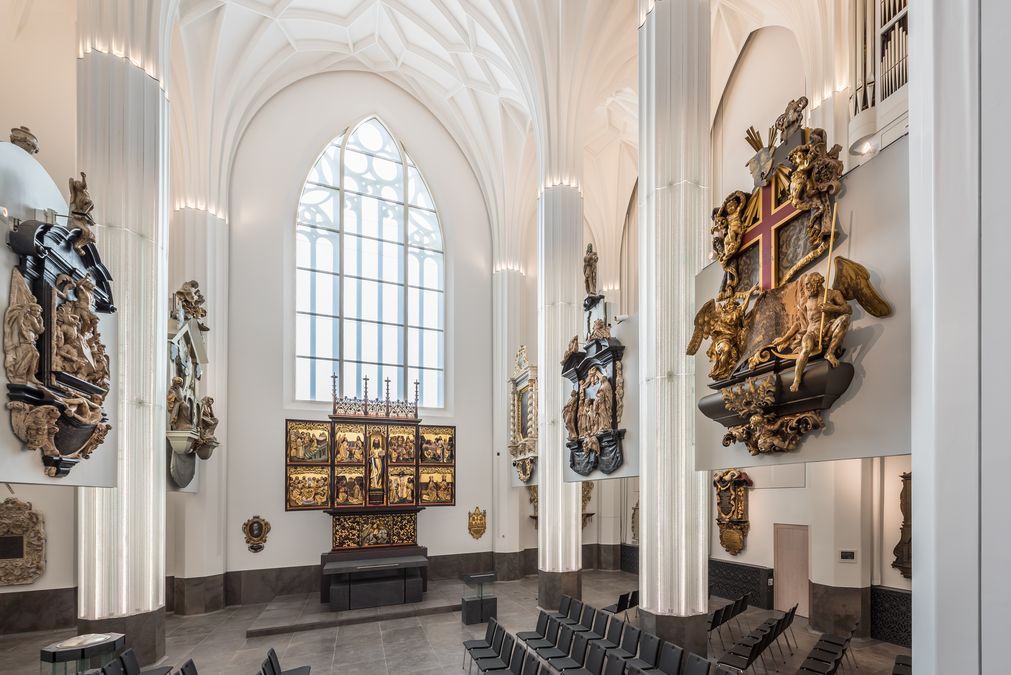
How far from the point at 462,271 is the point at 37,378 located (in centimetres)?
1419

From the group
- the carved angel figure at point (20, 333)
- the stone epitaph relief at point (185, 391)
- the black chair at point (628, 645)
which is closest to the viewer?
the carved angel figure at point (20, 333)

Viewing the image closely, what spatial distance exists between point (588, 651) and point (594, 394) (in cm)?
484

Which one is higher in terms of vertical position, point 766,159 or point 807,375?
point 766,159

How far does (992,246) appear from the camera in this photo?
2367 mm

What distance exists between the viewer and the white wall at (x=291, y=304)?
15500 mm

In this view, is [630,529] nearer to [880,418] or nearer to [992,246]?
[880,418]

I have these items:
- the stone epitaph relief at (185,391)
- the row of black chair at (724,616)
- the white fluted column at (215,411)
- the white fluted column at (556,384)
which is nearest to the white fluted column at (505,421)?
the white fluted column at (556,384)

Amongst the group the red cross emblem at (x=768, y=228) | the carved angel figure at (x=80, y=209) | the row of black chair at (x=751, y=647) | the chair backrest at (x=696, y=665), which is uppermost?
the carved angel figure at (x=80, y=209)

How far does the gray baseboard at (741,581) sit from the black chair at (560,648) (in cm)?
695

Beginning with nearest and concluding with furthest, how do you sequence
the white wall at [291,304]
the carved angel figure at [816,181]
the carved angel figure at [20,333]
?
the carved angel figure at [816,181], the carved angel figure at [20,333], the white wall at [291,304]

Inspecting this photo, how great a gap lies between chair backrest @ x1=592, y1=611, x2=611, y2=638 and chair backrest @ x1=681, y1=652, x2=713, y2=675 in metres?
2.70

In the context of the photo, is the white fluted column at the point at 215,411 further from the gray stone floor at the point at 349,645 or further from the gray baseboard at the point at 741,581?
the gray baseboard at the point at 741,581

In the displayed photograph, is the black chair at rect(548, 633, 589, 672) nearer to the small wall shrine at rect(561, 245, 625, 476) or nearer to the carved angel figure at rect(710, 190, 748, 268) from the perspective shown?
the small wall shrine at rect(561, 245, 625, 476)

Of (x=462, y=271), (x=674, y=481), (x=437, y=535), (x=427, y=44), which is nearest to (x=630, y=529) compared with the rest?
(x=437, y=535)
